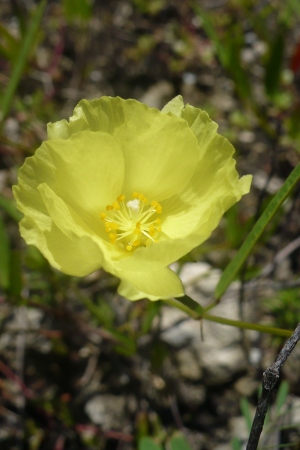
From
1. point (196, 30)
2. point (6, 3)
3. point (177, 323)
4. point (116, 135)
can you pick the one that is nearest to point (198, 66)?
point (196, 30)

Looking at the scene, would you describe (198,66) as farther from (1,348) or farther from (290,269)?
(1,348)

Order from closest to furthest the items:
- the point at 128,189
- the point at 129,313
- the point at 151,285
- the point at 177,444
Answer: the point at 151,285, the point at 177,444, the point at 128,189, the point at 129,313

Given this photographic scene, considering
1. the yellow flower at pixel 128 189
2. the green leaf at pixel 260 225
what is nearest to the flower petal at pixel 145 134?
the yellow flower at pixel 128 189

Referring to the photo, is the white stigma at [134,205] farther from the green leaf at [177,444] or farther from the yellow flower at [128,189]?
the green leaf at [177,444]

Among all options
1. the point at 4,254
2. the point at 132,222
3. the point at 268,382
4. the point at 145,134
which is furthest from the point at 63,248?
the point at 4,254

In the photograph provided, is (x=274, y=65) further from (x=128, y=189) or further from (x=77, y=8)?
(x=128, y=189)

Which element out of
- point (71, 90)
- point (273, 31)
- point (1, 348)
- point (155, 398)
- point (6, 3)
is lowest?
point (155, 398)
